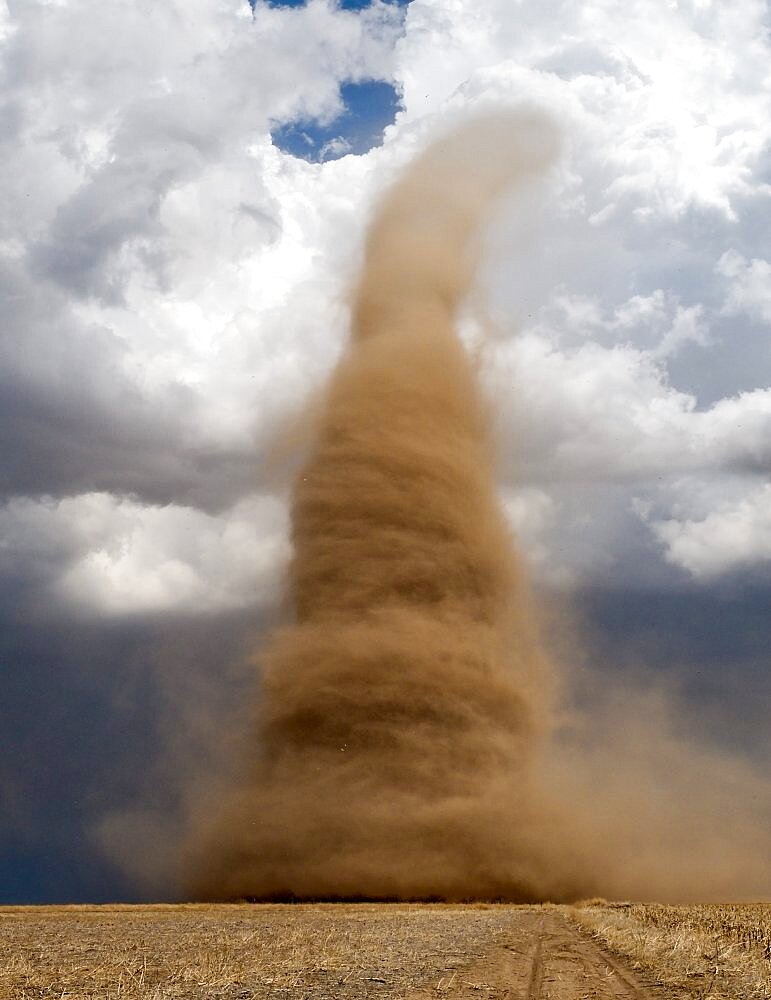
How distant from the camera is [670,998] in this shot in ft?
48.5

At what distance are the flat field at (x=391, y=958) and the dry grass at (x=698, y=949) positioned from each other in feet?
0.15

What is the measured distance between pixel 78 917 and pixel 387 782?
53.7ft

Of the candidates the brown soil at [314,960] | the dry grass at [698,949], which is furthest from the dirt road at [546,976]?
the dry grass at [698,949]

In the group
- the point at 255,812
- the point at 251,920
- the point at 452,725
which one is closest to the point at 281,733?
the point at 255,812

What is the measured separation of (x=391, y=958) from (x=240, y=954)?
3.25 metres

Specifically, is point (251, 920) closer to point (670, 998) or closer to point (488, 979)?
point (488, 979)

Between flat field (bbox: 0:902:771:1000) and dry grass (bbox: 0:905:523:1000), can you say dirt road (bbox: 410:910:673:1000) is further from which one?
dry grass (bbox: 0:905:523:1000)

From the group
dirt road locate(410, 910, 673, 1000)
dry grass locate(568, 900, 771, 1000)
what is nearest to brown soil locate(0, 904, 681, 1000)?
dirt road locate(410, 910, 673, 1000)

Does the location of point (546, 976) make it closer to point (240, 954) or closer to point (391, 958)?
point (391, 958)

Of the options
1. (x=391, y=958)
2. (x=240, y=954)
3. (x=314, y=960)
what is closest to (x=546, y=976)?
(x=391, y=958)

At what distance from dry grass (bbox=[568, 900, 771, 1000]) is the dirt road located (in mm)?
555

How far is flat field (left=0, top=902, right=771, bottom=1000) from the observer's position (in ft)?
51.7

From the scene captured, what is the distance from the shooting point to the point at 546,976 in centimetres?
1795

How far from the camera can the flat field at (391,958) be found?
15750mm
